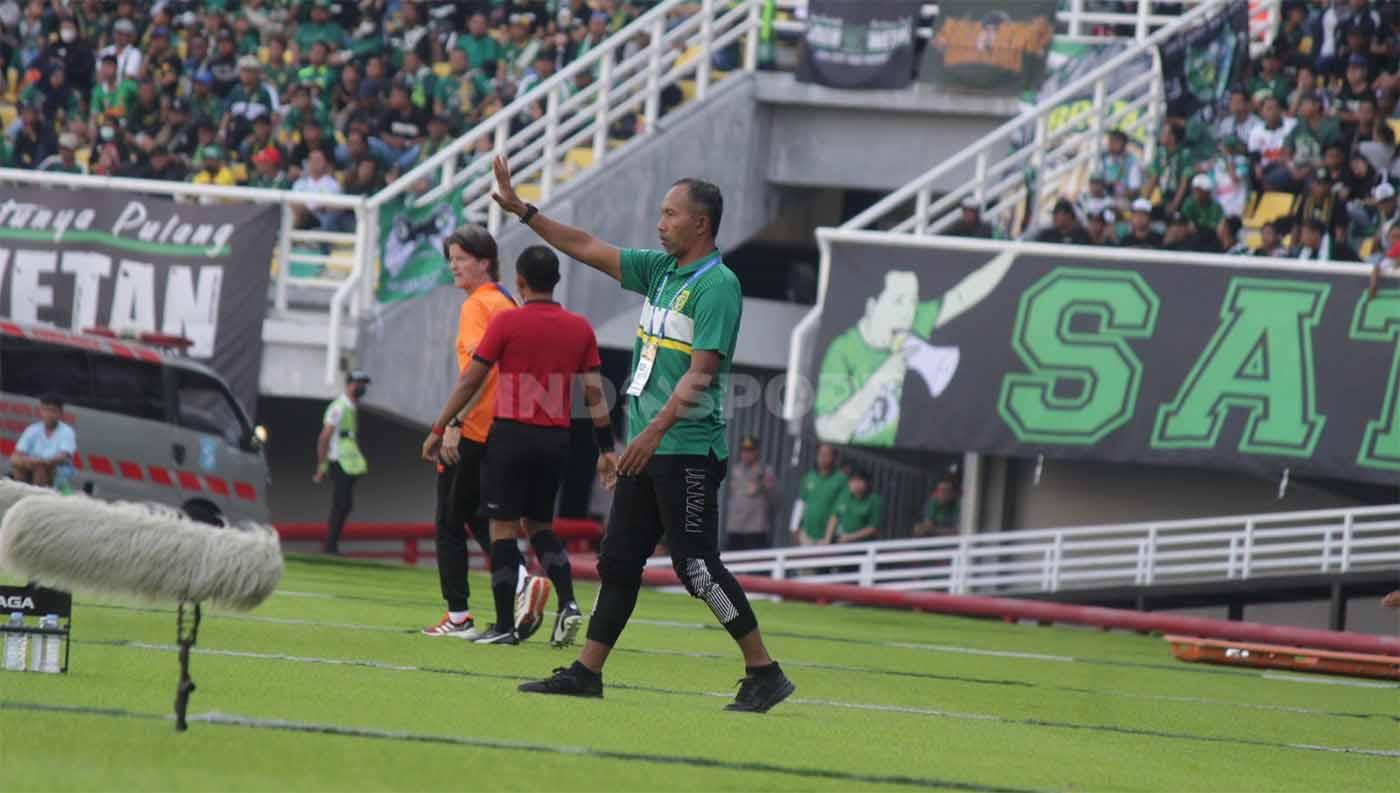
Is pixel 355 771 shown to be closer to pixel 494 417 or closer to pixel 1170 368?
pixel 494 417

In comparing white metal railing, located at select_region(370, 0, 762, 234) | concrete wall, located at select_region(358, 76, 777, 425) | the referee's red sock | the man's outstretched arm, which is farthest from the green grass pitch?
white metal railing, located at select_region(370, 0, 762, 234)

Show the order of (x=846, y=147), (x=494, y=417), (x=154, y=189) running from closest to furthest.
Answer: (x=494, y=417)
(x=154, y=189)
(x=846, y=147)

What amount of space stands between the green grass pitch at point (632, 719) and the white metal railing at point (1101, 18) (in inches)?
451

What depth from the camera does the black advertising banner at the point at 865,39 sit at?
24.5 m

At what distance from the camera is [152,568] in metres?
6.73

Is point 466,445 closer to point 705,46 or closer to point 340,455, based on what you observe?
point 340,455

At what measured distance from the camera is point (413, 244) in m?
23.4

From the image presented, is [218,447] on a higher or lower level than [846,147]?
lower

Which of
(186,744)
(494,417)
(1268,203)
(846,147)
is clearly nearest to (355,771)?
(186,744)

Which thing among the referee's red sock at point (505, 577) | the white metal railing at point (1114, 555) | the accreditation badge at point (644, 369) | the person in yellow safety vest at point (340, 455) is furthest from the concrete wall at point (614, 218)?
the accreditation badge at point (644, 369)

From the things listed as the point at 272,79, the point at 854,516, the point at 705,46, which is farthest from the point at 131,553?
the point at 272,79

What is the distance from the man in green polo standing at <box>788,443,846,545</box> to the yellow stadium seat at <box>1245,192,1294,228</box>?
15.1 ft

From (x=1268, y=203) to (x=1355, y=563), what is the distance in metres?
3.61

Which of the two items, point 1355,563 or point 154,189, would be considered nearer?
point 1355,563
